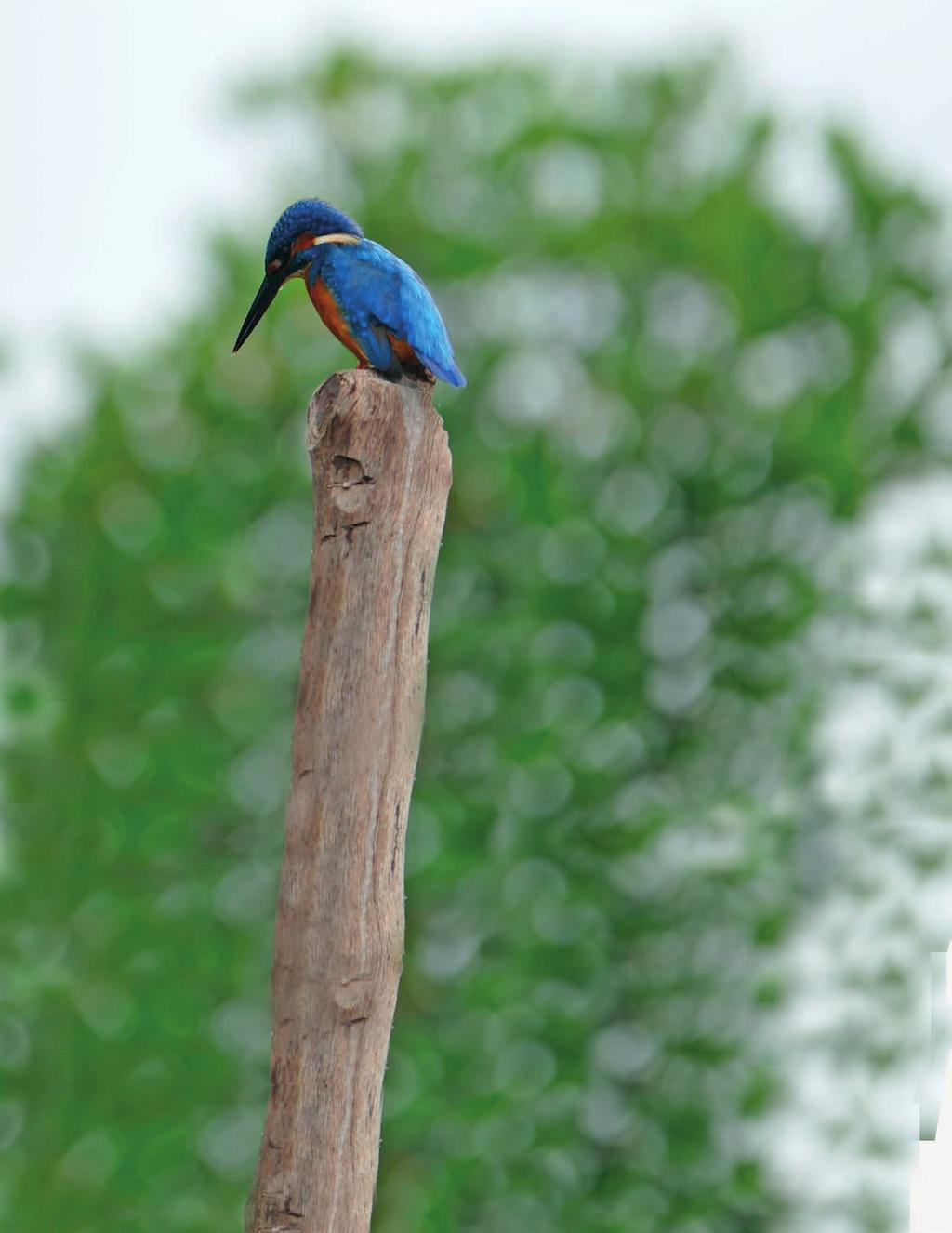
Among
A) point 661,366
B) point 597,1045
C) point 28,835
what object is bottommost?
point 597,1045

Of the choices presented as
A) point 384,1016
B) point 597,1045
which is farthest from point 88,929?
point 384,1016

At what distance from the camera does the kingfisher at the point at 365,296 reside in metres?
1.14

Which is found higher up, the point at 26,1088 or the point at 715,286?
the point at 715,286

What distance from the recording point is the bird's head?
3.89 feet

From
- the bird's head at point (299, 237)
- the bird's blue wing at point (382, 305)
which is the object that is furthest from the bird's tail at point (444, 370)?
the bird's head at point (299, 237)

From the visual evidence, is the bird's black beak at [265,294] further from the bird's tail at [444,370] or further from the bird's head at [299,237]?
the bird's tail at [444,370]

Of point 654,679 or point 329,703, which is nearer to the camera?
point 329,703

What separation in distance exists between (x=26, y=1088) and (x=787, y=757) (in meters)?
1.08

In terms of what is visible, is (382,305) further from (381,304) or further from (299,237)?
(299,237)

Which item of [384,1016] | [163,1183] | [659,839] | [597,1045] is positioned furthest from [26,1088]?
[384,1016]

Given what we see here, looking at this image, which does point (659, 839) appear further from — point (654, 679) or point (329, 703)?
point (329, 703)

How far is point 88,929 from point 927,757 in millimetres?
1130

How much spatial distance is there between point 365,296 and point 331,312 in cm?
3

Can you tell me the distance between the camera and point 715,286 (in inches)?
77.7
